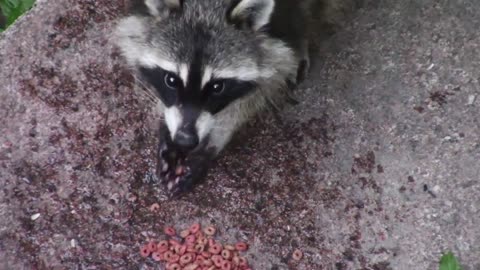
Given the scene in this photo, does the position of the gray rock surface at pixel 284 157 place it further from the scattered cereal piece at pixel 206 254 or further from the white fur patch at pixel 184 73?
the white fur patch at pixel 184 73

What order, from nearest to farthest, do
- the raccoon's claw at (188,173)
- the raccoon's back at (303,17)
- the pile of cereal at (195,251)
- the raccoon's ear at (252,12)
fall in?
the raccoon's ear at (252,12)
the raccoon's back at (303,17)
the pile of cereal at (195,251)
the raccoon's claw at (188,173)

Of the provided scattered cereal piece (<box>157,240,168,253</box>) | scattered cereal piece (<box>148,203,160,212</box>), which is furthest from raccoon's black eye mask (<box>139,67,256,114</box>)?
scattered cereal piece (<box>157,240,168,253</box>)

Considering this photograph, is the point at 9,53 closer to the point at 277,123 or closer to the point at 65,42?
the point at 65,42

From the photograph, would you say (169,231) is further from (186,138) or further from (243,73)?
(243,73)

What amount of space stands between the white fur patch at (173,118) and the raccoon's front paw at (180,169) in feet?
0.84

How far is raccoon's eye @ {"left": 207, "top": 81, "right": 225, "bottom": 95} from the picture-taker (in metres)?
2.61

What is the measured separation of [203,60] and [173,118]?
0.83 ft

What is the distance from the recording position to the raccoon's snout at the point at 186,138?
8.69 feet

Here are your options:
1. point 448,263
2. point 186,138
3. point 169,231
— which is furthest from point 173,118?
point 448,263

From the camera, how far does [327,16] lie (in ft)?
10.9

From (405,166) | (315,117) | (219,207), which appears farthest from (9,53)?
(405,166)

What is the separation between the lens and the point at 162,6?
2.68m

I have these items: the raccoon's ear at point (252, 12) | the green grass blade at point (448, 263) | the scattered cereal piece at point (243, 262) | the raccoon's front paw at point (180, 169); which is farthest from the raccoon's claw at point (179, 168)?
the green grass blade at point (448, 263)

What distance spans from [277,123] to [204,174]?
1.23ft
